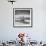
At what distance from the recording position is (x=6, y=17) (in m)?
5.18

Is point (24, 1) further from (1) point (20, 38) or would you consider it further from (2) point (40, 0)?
(1) point (20, 38)

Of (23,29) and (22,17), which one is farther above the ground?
(22,17)

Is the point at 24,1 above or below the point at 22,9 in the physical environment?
above

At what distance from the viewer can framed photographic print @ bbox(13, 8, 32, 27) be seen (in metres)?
5.17

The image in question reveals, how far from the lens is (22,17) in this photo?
204 inches

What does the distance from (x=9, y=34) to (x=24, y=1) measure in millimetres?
1440

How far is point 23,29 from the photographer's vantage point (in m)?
5.17

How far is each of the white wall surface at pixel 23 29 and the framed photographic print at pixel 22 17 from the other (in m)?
0.12

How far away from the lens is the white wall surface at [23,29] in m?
5.14

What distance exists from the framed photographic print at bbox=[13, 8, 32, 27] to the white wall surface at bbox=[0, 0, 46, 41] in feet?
Result: 0.39

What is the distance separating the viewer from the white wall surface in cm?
514

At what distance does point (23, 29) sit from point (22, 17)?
48cm

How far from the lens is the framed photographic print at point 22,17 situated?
517 cm

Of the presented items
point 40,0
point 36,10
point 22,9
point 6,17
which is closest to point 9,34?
point 6,17
